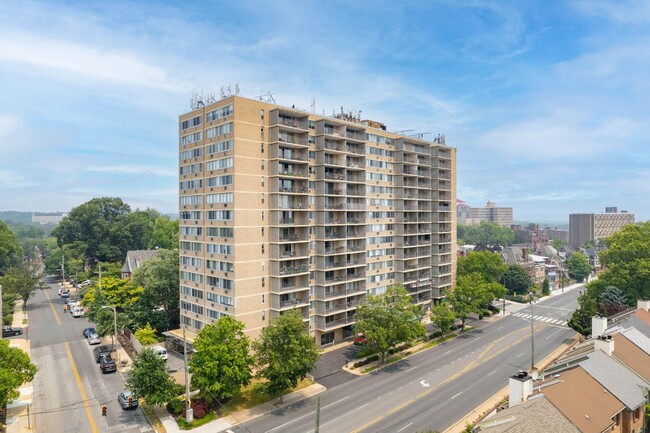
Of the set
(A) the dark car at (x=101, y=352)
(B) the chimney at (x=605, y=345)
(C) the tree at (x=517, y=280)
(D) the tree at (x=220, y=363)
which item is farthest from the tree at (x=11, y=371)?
(C) the tree at (x=517, y=280)

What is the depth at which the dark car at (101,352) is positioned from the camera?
55.9m

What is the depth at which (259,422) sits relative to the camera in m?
40.4

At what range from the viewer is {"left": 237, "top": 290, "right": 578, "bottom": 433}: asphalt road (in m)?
40.0

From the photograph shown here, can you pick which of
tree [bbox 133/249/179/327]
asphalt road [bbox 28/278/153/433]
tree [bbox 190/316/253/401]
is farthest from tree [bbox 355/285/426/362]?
tree [bbox 133/249/179/327]

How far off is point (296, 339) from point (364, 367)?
54.8 feet

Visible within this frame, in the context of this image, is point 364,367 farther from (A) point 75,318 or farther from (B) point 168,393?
(A) point 75,318

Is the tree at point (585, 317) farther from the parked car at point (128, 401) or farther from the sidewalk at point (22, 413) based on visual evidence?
the sidewalk at point (22, 413)

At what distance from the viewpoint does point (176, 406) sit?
1625 inches

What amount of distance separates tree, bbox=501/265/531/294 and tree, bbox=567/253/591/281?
42.0 metres

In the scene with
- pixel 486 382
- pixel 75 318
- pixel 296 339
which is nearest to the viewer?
pixel 296 339

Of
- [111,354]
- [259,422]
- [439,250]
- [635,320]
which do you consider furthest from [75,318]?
[635,320]

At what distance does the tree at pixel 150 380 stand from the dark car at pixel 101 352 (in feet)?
61.7

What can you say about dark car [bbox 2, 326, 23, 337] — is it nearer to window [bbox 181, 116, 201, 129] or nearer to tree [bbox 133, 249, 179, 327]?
tree [bbox 133, 249, 179, 327]

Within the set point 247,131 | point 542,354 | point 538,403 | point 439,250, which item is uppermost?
point 247,131
